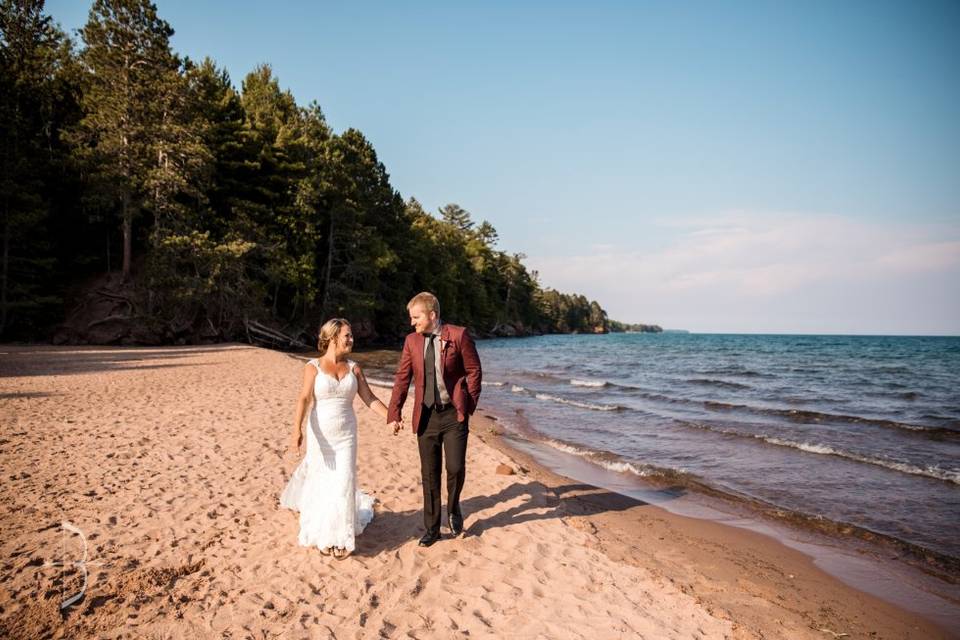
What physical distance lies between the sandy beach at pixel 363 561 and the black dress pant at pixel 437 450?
18.4 inches

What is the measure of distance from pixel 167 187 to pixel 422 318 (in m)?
29.0

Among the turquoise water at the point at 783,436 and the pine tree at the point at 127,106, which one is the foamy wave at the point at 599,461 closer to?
the turquoise water at the point at 783,436

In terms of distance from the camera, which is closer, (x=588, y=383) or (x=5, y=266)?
(x=5, y=266)

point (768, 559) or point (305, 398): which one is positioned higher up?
point (305, 398)

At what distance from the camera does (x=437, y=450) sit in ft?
16.1

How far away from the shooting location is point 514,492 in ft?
23.3

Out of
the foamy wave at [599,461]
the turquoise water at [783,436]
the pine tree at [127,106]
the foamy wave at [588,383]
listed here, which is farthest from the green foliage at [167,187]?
the foamy wave at [599,461]

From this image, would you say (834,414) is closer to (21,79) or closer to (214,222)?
(214,222)

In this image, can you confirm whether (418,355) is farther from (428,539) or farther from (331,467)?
(428,539)

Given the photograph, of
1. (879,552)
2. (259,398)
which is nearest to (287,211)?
(259,398)

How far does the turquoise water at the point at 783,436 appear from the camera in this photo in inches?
320

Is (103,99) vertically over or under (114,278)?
over

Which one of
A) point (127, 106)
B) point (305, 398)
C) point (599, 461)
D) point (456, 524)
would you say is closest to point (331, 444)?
point (305, 398)

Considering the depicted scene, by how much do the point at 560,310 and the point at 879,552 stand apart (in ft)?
429
